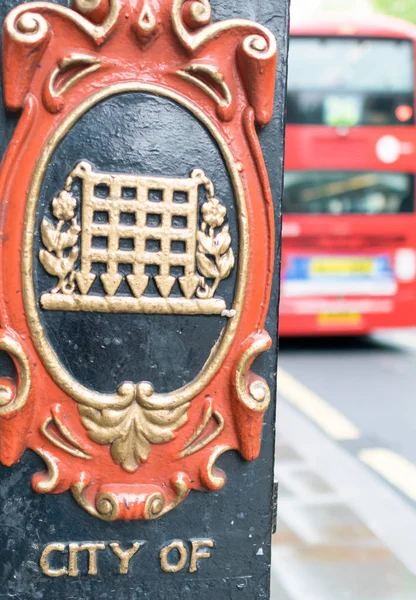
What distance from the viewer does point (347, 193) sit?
26.1 feet

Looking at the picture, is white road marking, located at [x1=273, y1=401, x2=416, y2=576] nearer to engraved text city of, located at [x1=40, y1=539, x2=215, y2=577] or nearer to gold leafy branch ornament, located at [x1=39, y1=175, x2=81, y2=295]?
engraved text city of, located at [x1=40, y1=539, x2=215, y2=577]

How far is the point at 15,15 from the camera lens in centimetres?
131

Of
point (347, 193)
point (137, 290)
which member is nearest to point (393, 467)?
point (137, 290)

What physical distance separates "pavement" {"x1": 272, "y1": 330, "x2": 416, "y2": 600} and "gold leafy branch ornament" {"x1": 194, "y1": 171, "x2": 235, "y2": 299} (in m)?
1.58

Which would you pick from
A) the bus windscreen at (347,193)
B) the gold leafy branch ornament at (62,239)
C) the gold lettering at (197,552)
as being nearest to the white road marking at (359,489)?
the gold lettering at (197,552)

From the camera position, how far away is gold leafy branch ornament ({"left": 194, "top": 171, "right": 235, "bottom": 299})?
55.8 inches

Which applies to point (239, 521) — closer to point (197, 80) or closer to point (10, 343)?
point (10, 343)

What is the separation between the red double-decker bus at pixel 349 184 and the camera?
7.91 m

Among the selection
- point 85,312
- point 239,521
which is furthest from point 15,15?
point 239,521

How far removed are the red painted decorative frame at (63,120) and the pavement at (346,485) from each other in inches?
54.1

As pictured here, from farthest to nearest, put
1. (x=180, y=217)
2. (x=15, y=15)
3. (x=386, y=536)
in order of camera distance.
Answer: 1. (x=386, y=536)
2. (x=180, y=217)
3. (x=15, y=15)

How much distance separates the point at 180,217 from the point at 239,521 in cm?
59

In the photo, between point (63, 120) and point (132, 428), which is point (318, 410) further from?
A: point (63, 120)

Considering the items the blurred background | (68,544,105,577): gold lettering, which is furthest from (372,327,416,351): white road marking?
(68,544,105,577): gold lettering
